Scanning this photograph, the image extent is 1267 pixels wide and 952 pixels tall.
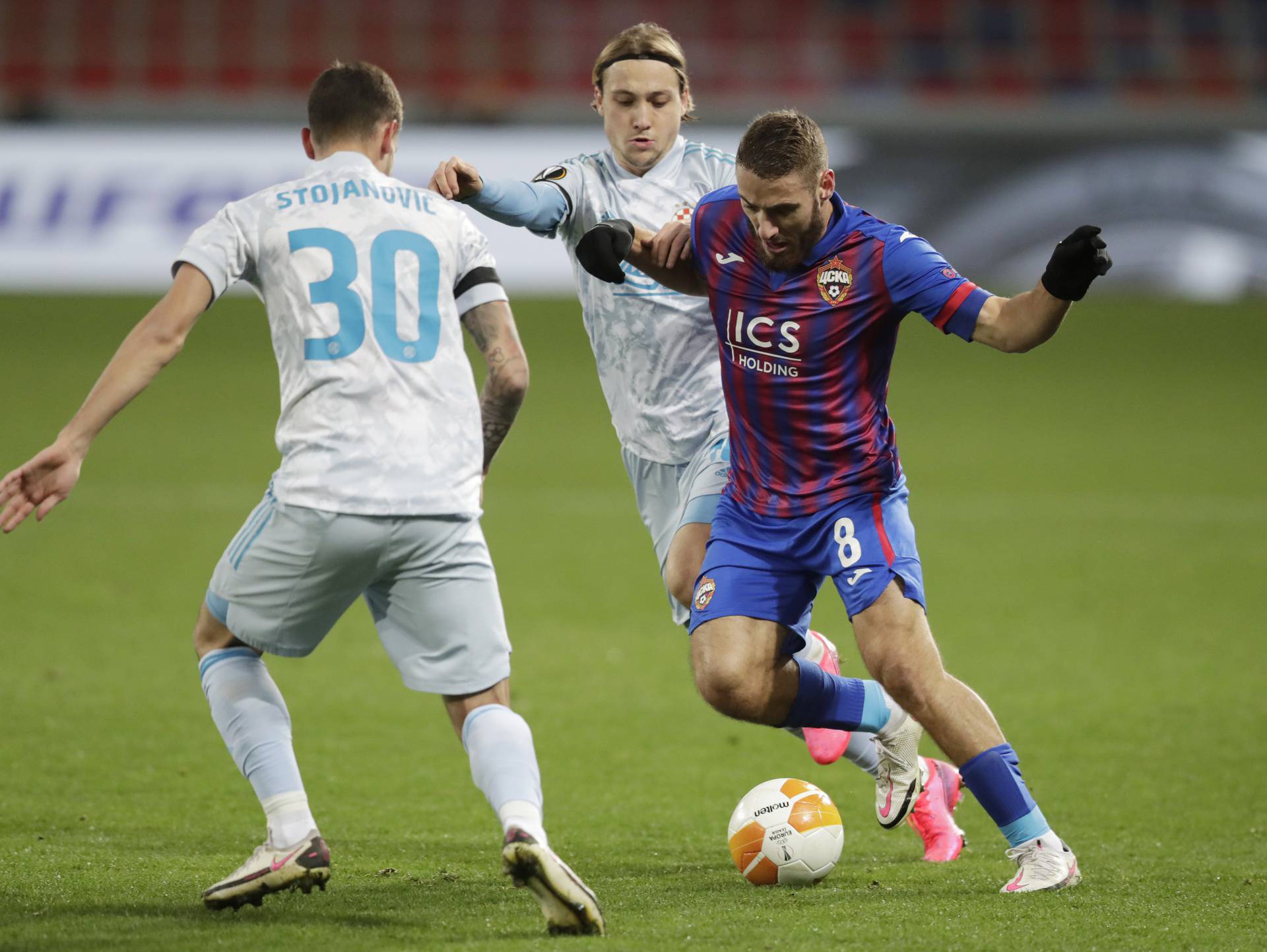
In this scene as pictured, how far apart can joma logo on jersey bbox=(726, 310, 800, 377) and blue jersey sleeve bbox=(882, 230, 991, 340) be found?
1.04 ft

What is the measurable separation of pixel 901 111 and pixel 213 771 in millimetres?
14658

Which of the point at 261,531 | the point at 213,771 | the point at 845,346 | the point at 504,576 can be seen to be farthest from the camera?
the point at 504,576

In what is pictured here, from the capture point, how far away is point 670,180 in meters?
5.54

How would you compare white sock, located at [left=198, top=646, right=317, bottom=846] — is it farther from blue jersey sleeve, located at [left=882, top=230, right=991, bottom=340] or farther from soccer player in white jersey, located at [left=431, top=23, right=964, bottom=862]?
blue jersey sleeve, located at [left=882, top=230, right=991, bottom=340]

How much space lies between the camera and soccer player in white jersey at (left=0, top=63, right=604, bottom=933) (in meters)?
3.98

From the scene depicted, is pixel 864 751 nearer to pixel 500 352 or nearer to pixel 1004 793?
pixel 1004 793

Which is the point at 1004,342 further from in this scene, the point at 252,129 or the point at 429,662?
the point at 252,129

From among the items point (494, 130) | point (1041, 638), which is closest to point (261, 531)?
point (1041, 638)

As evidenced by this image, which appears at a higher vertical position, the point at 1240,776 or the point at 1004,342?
the point at 1004,342

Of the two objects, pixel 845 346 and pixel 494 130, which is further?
pixel 494 130

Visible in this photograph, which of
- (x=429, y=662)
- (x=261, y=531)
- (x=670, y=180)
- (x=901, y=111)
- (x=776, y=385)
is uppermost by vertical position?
(x=901, y=111)

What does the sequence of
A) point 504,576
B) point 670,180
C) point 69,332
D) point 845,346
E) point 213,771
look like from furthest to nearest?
point 69,332, point 504,576, point 213,771, point 670,180, point 845,346

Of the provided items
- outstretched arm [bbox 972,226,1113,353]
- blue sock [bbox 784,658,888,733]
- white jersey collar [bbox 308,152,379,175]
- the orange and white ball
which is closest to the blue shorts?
blue sock [bbox 784,658,888,733]

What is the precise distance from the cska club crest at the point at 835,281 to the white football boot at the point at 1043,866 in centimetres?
163
